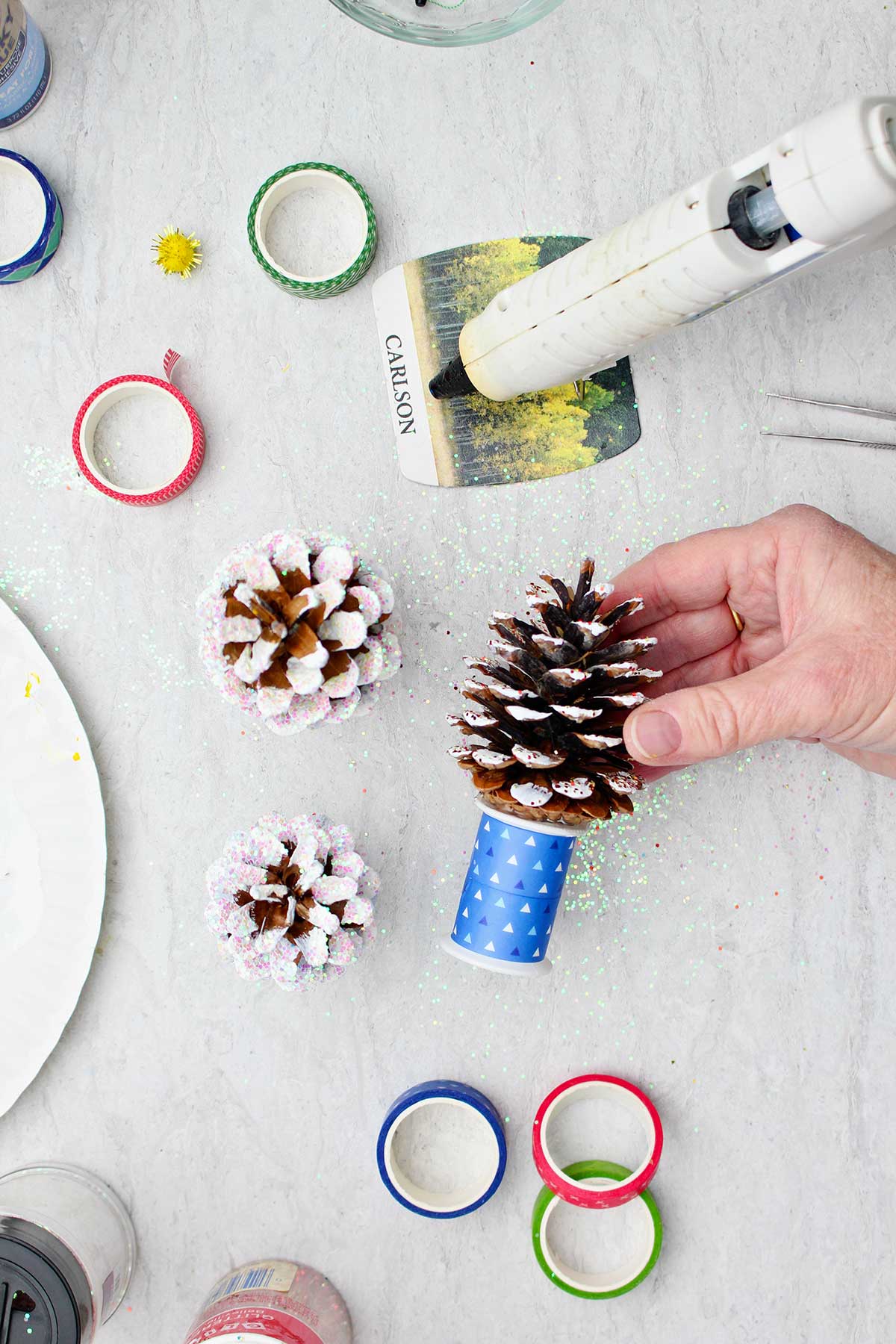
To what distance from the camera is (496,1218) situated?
27.5 inches

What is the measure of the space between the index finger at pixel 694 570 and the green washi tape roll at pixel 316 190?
12.3 inches

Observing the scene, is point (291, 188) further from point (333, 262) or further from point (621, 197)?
point (621, 197)

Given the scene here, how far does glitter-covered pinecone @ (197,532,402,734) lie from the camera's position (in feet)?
1.82

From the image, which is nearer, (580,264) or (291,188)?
(580,264)

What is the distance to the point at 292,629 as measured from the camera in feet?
1.83

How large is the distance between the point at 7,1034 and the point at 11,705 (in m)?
0.26

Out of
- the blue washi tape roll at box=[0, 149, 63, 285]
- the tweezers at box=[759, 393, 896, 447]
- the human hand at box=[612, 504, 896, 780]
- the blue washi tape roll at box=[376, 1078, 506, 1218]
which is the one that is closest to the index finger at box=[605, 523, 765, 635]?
the human hand at box=[612, 504, 896, 780]

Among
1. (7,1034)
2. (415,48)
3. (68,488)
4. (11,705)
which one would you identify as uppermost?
(415,48)

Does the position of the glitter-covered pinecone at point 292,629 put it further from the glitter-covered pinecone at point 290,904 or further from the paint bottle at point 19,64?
the paint bottle at point 19,64

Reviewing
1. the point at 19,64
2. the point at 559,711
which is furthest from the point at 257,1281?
the point at 19,64

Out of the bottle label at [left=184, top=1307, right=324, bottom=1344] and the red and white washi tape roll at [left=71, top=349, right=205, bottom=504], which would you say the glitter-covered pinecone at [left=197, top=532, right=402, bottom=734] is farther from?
the bottle label at [left=184, top=1307, right=324, bottom=1344]

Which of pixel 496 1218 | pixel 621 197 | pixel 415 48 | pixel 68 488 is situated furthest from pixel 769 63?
pixel 496 1218

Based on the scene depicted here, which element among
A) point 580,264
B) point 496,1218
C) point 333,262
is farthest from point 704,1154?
point 333,262

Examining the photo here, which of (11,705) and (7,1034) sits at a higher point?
(11,705)
